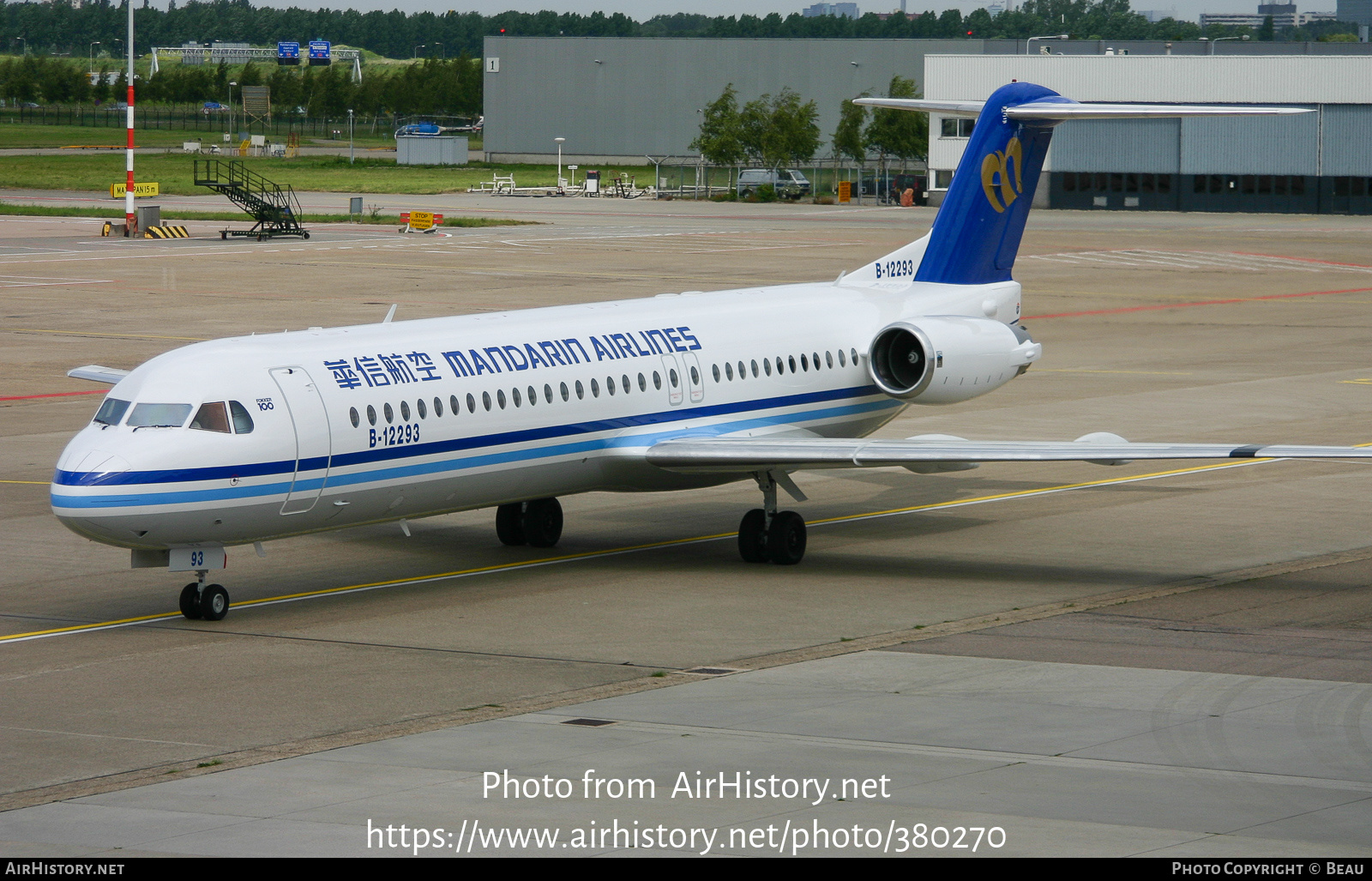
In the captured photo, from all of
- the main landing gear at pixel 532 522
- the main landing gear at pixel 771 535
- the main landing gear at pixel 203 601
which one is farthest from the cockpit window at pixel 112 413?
the main landing gear at pixel 771 535

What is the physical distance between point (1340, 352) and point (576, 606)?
102ft

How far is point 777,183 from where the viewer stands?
120 metres

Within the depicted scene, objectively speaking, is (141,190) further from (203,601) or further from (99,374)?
(203,601)

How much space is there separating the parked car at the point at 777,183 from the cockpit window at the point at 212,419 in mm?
102208

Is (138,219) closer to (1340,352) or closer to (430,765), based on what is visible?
(1340,352)

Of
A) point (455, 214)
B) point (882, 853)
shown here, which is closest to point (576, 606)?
point (882, 853)

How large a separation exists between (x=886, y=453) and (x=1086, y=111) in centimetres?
695

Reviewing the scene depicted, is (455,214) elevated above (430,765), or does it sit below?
above

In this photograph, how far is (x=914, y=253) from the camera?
1055 inches

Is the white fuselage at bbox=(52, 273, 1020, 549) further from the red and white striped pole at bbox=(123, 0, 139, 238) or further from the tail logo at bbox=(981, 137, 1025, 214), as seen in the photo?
the red and white striped pole at bbox=(123, 0, 139, 238)

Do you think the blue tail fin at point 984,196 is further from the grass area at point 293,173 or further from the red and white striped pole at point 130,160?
the grass area at point 293,173

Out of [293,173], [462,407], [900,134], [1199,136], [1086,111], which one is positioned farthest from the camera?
[293,173]

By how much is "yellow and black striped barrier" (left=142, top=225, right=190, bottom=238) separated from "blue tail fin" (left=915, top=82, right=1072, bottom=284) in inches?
2320

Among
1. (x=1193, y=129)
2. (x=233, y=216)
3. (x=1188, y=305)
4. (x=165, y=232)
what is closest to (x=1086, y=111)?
(x=1188, y=305)
